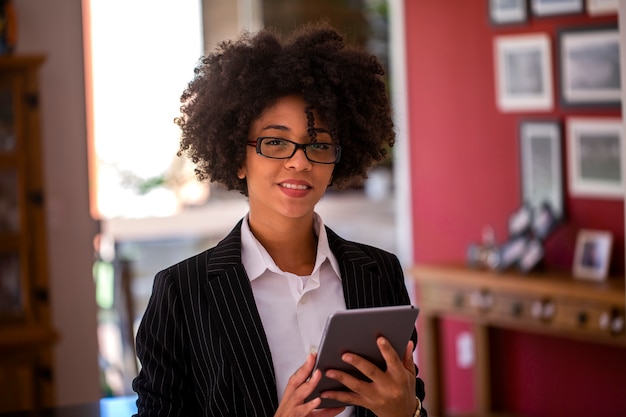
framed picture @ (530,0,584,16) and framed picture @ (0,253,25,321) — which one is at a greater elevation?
framed picture @ (530,0,584,16)

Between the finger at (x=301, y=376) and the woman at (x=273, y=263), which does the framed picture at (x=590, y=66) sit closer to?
the woman at (x=273, y=263)

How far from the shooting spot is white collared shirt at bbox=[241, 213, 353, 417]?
172 cm

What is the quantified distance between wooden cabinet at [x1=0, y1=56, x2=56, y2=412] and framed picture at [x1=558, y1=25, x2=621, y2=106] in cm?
232

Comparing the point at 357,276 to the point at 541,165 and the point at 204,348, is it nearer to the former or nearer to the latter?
the point at 204,348

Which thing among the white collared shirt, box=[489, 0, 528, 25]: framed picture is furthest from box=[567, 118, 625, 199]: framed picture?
the white collared shirt

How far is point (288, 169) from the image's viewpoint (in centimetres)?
170

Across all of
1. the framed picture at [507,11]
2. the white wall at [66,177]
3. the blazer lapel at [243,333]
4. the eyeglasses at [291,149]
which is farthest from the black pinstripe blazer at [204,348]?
the framed picture at [507,11]

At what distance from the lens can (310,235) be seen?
1.86 metres

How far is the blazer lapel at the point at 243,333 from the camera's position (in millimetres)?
1666

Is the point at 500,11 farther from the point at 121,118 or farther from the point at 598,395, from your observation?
the point at 121,118

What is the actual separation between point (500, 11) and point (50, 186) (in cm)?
231

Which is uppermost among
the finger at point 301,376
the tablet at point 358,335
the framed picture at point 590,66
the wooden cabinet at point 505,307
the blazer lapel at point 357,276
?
the framed picture at point 590,66

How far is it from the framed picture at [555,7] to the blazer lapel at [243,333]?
10.0ft

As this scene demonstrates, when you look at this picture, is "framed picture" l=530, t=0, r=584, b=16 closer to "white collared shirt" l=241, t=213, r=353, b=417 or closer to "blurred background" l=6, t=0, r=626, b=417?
"blurred background" l=6, t=0, r=626, b=417
